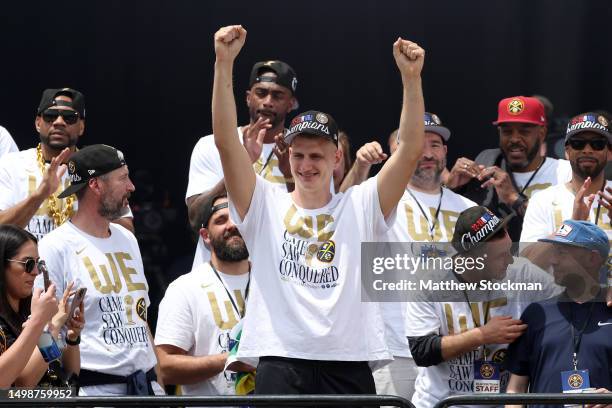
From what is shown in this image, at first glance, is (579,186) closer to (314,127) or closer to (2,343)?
(314,127)

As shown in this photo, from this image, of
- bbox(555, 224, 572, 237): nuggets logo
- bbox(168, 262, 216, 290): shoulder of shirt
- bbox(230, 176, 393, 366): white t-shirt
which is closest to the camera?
bbox(230, 176, 393, 366): white t-shirt

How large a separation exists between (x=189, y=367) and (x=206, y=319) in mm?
230

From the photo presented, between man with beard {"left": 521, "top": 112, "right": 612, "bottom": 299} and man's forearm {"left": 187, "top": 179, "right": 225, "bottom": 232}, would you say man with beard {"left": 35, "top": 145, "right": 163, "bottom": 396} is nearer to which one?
man's forearm {"left": 187, "top": 179, "right": 225, "bottom": 232}

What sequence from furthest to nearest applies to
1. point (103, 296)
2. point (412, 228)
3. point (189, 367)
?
1. point (412, 228)
2. point (189, 367)
3. point (103, 296)

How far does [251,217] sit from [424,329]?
90 centimetres

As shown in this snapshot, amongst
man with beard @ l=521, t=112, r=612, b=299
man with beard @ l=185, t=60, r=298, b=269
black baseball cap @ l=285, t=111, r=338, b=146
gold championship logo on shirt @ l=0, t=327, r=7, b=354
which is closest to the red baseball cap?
man with beard @ l=521, t=112, r=612, b=299

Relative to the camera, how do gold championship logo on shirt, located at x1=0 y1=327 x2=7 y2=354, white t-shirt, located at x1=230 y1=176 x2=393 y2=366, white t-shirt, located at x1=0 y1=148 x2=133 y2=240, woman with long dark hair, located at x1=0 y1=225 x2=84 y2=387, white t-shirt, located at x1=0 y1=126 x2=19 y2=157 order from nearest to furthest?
woman with long dark hair, located at x1=0 y1=225 x2=84 y2=387, gold championship logo on shirt, located at x1=0 y1=327 x2=7 y2=354, white t-shirt, located at x1=230 y1=176 x2=393 y2=366, white t-shirt, located at x1=0 y1=148 x2=133 y2=240, white t-shirt, located at x1=0 y1=126 x2=19 y2=157

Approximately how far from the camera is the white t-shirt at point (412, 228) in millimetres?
5699

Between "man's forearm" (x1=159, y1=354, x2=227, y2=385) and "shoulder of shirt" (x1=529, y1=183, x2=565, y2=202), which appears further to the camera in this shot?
"shoulder of shirt" (x1=529, y1=183, x2=565, y2=202)

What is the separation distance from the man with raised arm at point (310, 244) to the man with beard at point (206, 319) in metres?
0.78

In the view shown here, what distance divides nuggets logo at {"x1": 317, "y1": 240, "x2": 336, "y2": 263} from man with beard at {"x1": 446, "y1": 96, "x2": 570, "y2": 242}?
5.36 ft

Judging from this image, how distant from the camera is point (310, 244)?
185 inches

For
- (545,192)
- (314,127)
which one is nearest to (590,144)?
(545,192)

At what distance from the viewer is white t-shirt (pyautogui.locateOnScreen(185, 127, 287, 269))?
6.07 m
